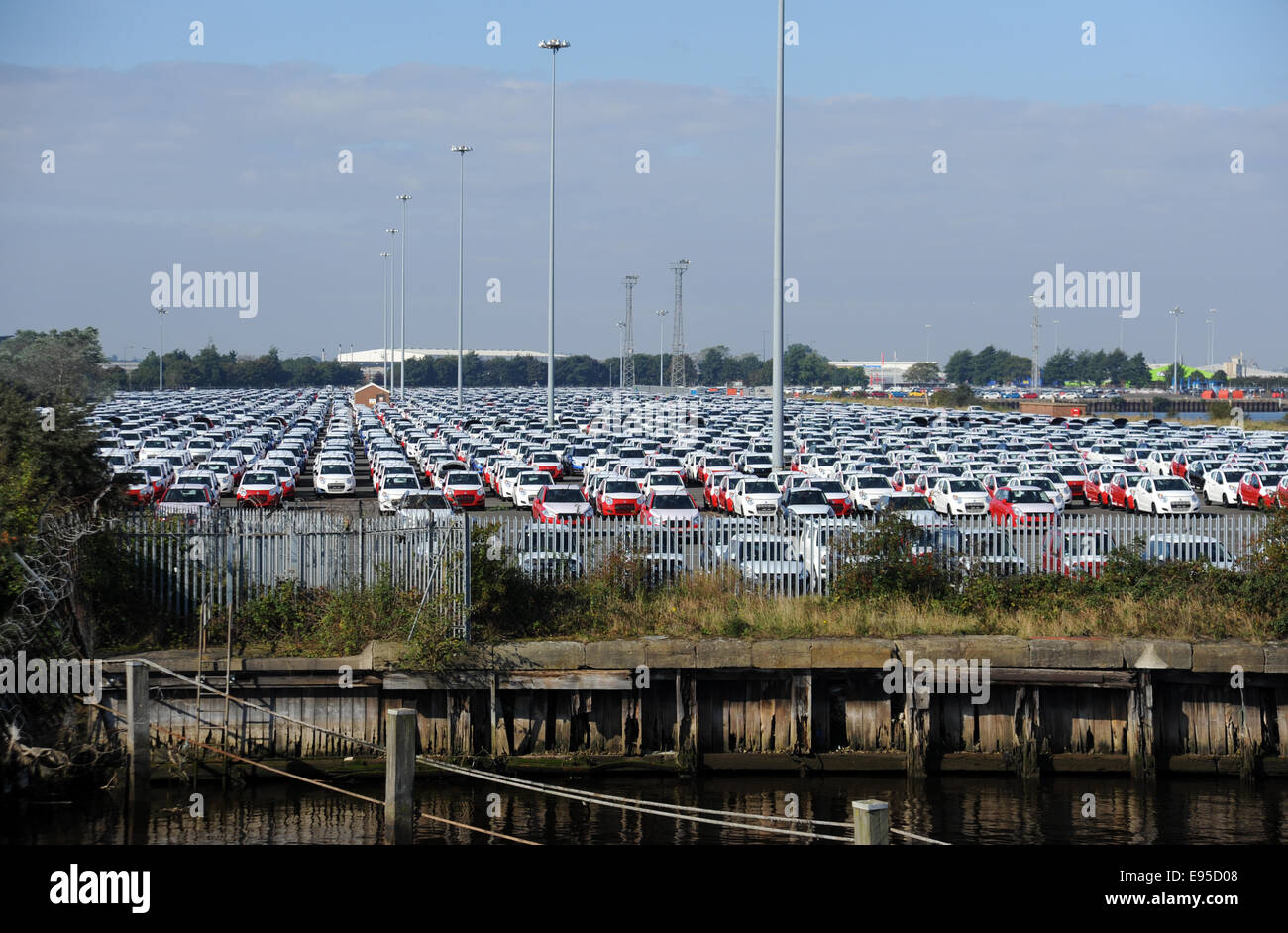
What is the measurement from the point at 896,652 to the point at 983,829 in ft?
9.16

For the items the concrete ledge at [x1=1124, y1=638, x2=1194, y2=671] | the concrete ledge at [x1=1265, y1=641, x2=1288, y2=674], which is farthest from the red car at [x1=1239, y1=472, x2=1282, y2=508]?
the concrete ledge at [x1=1124, y1=638, x2=1194, y2=671]

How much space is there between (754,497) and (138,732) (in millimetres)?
23835

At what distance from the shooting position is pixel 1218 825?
54.5 feet

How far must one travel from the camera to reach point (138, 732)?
15914 mm

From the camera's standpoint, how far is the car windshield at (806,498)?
36.7m

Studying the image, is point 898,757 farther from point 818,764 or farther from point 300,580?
point 300,580

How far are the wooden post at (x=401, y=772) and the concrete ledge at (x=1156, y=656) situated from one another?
10066mm

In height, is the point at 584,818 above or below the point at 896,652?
below

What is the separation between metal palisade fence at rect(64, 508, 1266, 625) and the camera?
19.4 meters

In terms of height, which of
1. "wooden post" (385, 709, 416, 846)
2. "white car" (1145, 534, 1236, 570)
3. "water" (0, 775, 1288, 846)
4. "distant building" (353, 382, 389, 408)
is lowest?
"water" (0, 775, 1288, 846)

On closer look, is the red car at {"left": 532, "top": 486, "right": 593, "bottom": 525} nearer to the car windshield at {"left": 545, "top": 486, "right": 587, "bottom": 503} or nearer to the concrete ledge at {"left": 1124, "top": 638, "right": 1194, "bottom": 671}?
the car windshield at {"left": 545, "top": 486, "right": 587, "bottom": 503}

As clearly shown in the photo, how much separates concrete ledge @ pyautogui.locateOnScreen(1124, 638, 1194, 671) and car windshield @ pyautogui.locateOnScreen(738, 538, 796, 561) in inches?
207

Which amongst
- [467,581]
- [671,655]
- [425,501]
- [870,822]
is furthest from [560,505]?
[870,822]
